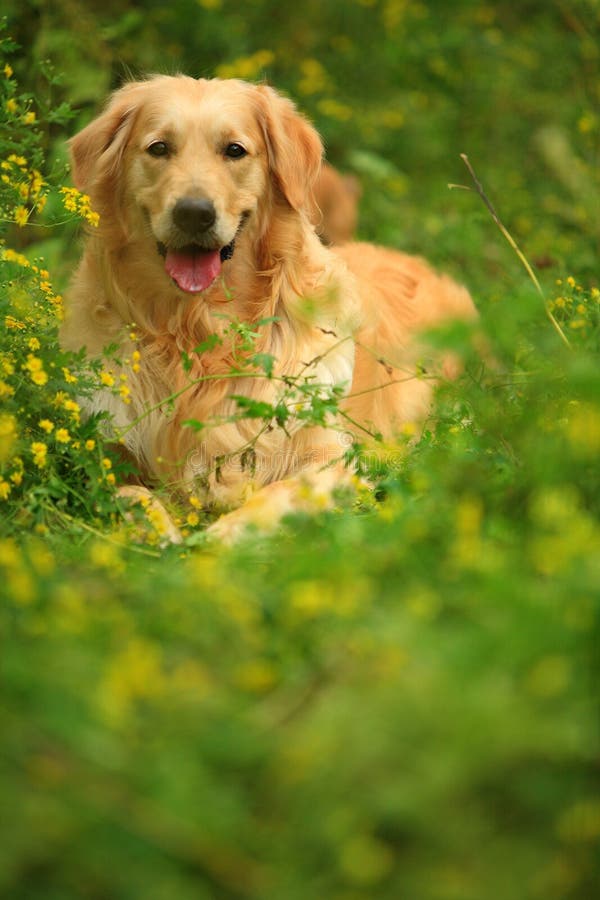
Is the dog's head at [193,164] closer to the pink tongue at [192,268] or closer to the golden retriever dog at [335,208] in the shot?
the pink tongue at [192,268]

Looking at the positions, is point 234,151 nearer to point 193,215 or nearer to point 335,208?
point 193,215

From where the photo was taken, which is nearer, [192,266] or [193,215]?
[193,215]

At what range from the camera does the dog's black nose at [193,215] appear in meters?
3.34

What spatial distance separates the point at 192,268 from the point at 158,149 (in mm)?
408

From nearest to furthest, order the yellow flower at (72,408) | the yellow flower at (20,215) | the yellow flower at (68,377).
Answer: the yellow flower at (72,408), the yellow flower at (68,377), the yellow flower at (20,215)

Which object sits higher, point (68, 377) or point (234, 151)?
point (234, 151)

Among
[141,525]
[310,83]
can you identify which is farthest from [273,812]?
[310,83]


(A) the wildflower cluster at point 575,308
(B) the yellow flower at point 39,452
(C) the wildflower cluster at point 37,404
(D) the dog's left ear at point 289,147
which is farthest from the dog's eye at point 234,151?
(B) the yellow flower at point 39,452

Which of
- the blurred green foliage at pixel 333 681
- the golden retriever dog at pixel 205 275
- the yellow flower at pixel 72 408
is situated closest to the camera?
the blurred green foliage at pixel 333 681

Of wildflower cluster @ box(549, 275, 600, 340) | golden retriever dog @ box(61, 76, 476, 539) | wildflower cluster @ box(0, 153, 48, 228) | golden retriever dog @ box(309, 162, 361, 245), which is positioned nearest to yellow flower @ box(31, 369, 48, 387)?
wildflower cluster @ box(0, 153, 48, 228)

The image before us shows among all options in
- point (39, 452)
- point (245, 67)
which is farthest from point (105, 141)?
point (245, 67)

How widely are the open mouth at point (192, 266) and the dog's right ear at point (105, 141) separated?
0.40 metres

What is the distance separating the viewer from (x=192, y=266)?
3555mm

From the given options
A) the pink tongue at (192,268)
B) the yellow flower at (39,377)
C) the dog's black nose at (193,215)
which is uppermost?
the dog's black nose at (193,215)
